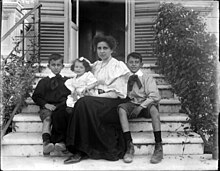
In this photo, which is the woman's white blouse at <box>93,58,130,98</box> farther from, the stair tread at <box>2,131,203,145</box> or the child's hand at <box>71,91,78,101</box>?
the stair tread at <box>2,131,203,145</box>

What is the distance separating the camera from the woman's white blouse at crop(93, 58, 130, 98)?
10.6 feet

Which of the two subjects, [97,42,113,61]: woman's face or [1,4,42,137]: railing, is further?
[1,4,42,137]: railing

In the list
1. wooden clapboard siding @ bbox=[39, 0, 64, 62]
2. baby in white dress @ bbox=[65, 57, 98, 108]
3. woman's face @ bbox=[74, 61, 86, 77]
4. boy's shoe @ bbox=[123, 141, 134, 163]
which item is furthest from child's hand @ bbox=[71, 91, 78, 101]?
wooden clapboard siding @ bbox=[39, 0, 64, 62]

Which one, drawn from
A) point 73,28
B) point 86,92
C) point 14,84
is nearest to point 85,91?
point 86,92

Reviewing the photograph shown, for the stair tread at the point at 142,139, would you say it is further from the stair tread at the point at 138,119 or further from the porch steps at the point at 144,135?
the stair tread at the point at 138,119

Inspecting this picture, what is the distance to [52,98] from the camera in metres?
3.45

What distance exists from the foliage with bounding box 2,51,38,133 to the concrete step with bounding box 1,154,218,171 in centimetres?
73

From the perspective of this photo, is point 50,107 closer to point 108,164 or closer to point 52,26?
point 108,164

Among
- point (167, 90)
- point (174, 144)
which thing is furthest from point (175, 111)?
point (174, 144)

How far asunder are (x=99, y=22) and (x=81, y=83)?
5.92m

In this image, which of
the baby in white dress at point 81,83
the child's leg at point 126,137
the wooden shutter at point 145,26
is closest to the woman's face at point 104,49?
the baby in white dress at point 81,83

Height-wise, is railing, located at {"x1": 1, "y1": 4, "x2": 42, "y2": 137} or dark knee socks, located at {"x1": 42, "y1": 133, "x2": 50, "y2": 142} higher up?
railing, located at {"x1": 1, "y1": 4, "x2": 42, "y2": 137}

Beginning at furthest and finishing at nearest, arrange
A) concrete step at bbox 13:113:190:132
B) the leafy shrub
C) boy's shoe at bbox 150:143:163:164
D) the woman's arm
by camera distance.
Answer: the leafy shrub, concrete step at bbox 13:113:190:132, the woman's arm, boy's shoe at bbox 150:143:163:164

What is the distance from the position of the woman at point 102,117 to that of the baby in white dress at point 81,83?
3.3 inches
